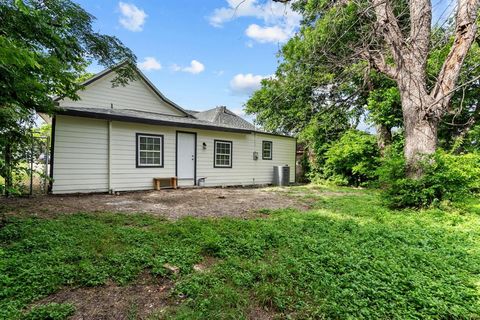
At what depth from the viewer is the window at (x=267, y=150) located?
39.4ft

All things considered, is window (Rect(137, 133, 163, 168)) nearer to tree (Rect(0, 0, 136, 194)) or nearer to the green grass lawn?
tree (Rect(0, 0, 136, 194))

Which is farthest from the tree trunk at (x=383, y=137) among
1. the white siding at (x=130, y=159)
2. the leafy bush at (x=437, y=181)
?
the white siding at (x=130, y=159)

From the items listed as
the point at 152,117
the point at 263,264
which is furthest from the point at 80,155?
the point at 263,264

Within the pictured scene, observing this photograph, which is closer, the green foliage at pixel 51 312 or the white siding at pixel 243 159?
the green foliage at pixel 51 312

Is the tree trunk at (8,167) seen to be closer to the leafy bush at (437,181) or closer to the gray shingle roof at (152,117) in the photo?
the gray shingle roof at (152,117)

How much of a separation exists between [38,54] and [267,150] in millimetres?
9570

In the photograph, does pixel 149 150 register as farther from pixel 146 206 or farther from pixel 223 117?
pixel 223 117

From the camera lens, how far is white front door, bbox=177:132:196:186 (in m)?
9.44

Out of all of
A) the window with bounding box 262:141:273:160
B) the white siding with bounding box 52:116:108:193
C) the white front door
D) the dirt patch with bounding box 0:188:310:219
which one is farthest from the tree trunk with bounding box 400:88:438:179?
the white siding with bounding box 52:116:108:193

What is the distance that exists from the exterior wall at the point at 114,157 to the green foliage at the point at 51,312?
620 centimetres

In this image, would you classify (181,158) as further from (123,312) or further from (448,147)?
(448,147)

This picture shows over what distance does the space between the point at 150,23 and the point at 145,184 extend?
16.4ft

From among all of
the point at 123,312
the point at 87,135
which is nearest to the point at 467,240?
the point at 123,312

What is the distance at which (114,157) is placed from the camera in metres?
7.99
